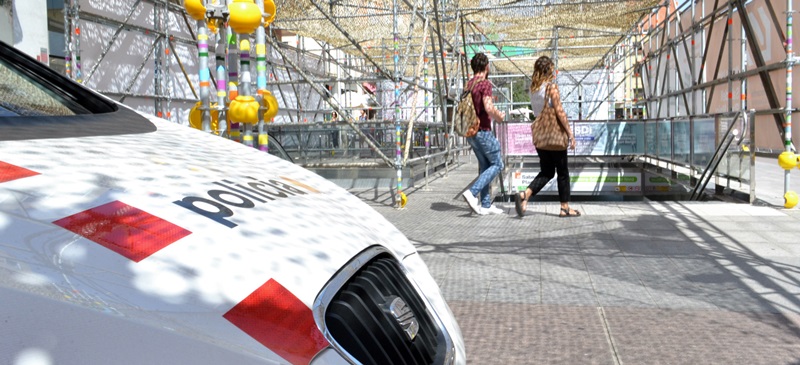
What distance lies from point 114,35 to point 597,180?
25.5 ft

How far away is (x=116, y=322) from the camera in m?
1.25

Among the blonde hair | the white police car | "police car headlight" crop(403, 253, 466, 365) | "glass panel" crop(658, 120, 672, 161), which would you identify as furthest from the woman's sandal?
the white police car

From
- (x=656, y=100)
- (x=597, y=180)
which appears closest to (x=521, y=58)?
(x=656, y=100)

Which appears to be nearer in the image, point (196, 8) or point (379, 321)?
point (379, 321)

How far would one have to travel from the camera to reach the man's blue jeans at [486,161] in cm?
780

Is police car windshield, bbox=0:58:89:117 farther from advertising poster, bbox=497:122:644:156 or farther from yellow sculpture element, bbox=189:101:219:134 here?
advertising poster, bbox=497:122:644:156

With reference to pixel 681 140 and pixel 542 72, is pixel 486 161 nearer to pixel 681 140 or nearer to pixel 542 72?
pixel 542 72

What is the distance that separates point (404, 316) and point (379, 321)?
0.49 ft

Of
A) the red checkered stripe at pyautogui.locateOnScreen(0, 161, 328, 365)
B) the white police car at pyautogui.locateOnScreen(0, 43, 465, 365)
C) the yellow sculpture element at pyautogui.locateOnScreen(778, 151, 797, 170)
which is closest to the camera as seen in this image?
the white police car at pyautogui.locateOnScreen(0, 43, 465, 365)

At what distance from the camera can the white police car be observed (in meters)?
1.25

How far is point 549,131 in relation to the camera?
753 centimetres

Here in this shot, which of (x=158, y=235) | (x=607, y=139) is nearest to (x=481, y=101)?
(x=607, y=139)

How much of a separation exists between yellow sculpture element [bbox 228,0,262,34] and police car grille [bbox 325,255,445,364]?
10.8ft

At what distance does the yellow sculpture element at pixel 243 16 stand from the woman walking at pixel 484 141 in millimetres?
3359
